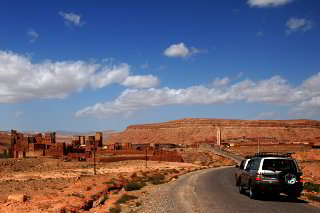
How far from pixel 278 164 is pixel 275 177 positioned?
1069 mm

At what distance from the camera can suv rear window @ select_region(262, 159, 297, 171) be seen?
58.3ft

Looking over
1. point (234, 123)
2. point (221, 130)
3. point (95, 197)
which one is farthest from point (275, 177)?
point (234, 123)

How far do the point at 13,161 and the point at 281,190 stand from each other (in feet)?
183

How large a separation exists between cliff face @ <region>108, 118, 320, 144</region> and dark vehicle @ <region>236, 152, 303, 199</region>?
13569cm

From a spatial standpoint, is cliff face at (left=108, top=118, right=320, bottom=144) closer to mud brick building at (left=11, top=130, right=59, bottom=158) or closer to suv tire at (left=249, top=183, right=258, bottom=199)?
Result: mud brick building at (left=11, top=130, right=59, bottom=158)

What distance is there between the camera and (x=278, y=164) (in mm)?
18078

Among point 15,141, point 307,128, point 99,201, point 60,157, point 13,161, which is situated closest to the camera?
point 99,201

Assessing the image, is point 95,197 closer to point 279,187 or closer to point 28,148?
point 279,187

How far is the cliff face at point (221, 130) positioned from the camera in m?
159

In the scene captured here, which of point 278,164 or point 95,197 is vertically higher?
point 278,164

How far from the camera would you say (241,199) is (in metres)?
18.6

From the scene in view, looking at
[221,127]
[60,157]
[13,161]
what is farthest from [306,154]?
[221,127]

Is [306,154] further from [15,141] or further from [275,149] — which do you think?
[15,141]

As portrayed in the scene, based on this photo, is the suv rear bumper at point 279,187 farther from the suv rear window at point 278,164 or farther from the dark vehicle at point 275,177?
the suv rear window at point 278,164
